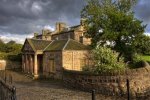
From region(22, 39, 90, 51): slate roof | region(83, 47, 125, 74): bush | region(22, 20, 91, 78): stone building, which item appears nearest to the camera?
region(83, 47, 125, 74): bush

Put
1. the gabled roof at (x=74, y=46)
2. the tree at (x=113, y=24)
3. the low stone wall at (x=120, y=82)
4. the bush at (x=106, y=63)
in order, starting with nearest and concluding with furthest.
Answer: the low stone wall at (x=120, y=82)
the bush at (x=106, y=63)
the tree at (x=113, y=24)
the gabled roof at (x=74, y=46)

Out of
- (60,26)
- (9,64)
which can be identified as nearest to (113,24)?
(60,26)

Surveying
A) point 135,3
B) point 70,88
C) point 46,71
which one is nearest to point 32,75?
point 46,71

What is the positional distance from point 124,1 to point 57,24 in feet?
77.1

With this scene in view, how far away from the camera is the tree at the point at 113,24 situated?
29547 millimetres

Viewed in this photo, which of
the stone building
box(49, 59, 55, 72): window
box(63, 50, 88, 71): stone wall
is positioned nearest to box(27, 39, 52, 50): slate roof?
the stone building

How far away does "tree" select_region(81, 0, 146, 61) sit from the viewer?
29.5 metres

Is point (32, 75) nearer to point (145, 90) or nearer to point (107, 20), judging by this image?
point (107, 20)

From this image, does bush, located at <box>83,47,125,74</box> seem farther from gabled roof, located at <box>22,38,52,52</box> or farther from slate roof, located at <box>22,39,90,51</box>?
gabled roof, located at <box>22,38,52,52</box>

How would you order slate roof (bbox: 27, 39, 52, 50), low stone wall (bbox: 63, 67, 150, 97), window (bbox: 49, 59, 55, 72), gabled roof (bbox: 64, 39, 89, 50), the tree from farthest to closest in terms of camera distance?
→ slate roof (bbox: 27, 39, 52, 50), window (bbox: 49, 59, 55, 72), gabled roof (bbox: 64, 39, 89, 50), the tree, low stone wall (bbox: 63, 67, 150, 97)

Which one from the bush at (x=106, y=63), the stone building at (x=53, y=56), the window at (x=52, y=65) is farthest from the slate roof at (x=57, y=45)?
the bush at (x=106, y=63)

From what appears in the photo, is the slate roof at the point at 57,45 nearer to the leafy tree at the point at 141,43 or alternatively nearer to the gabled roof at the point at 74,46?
the gabled roof at the point at 74,46

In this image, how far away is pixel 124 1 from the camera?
33250mm

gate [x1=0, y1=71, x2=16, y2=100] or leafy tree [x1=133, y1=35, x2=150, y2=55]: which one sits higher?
leafy tree [x1=133, y1=35, x2=150, y2=55]
